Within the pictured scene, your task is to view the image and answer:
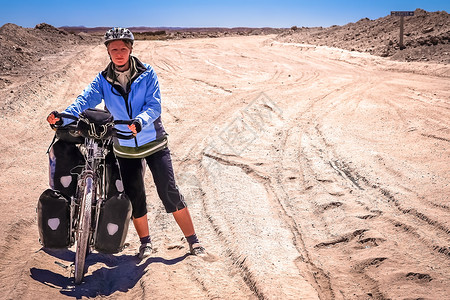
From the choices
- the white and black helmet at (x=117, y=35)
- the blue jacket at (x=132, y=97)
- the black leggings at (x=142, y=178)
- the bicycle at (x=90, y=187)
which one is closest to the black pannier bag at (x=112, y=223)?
the bicycle at (x=90, y=187)

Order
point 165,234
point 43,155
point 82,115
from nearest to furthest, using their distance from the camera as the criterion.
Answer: point 82,115 → point 165,234 → point 43,155

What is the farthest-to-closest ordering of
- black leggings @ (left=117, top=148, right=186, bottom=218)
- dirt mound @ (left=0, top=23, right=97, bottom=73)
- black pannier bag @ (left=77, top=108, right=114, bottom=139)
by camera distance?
dirt mound @ (left=0, top=23, right=97, bottom=73) → black leggings @ (left=117, top=148, right=186, bottom=218) → black pannier bag @ (left=77, top=108, right=114, bottom=139)

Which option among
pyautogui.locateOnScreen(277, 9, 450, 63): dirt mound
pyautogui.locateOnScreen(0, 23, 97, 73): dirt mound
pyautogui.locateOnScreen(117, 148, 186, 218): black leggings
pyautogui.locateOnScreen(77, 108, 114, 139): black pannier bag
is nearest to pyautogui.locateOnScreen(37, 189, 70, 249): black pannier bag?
pyautogui.locateOnScreen(117, 148, 186, 218): black leggings

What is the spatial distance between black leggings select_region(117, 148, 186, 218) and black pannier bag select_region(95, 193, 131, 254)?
0.27m

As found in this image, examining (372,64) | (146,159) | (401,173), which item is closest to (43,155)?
(146,159)

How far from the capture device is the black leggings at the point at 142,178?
156 inches

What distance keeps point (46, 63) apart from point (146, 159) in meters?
15.4

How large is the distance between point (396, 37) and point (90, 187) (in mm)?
21962

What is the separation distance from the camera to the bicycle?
341cm

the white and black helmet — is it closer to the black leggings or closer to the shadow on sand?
the black leggings

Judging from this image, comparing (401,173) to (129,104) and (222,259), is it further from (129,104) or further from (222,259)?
(129,104)

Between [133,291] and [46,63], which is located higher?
[46,63]

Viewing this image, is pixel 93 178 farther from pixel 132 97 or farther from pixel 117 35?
pixel 117 35

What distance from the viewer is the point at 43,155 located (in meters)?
7.74
